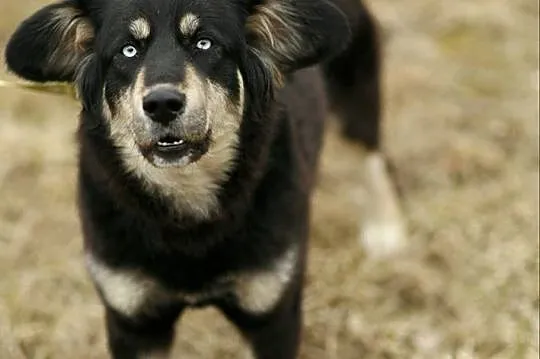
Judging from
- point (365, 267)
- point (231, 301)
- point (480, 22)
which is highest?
point (231, 301)

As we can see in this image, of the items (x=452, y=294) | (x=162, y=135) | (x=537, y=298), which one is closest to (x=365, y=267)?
(x=452, y=294)

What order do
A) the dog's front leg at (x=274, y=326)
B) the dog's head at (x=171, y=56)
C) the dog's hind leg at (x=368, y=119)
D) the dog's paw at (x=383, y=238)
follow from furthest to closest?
the dog's paw at (x=383, y=238) → the dog's hind leg at (x=368, y=119) → the dog's front leg at (x=274, y=326) → the dog's head at (x=171, y=56)

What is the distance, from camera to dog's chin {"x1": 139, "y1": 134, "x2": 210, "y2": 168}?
3600 mm

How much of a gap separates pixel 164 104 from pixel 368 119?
2254 millimetres

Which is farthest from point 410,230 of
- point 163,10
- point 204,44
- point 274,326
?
point 163,10

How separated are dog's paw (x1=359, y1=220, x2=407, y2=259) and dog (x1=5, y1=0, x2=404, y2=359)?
1.54 metres

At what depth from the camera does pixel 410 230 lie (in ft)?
18.8

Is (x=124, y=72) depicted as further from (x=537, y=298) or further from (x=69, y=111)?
(x=69, y=111)

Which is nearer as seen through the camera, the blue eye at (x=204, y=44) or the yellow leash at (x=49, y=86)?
the blue eye at (x=204, y=44)

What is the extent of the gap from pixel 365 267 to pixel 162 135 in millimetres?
2081

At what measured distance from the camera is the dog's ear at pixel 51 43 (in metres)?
3.84

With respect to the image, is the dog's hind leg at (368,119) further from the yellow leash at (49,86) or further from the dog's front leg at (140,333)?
the dog's front leg at (140,333)

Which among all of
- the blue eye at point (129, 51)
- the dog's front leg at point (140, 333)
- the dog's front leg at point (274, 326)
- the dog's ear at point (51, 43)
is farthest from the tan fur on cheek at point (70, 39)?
the dog's front leg at point (274, 326)

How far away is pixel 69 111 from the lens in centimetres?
702
